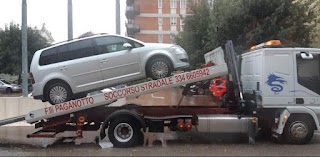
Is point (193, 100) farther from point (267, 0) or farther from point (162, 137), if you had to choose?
point (267, 0)

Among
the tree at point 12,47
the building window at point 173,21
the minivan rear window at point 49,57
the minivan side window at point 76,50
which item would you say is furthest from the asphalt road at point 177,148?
the building window at point 173,21

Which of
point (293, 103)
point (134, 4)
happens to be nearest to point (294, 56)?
point (293, 103)

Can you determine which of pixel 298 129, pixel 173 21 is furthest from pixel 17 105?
pixel 173 21

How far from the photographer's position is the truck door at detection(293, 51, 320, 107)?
10250 mm

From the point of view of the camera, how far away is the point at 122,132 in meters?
10.3

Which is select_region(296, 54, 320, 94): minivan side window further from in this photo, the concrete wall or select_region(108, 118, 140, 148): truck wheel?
the concrete wall

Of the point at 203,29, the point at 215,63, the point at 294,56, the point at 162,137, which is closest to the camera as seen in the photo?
the point at 294,56

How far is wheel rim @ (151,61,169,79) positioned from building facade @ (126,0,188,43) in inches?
2386

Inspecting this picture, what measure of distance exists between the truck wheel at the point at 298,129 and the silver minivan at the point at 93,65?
296cm

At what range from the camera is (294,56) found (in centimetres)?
1020

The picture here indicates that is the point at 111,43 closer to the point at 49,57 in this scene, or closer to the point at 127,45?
the point at 127,45

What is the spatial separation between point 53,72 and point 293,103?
18.8 ft

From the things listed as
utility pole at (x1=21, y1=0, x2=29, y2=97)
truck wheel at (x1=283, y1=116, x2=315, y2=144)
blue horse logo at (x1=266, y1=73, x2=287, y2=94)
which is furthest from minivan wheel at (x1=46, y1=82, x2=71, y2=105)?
utility pole at (x1=21, y1=0, x2=29, y2=97)

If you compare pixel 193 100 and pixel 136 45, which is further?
pixel 193 100
